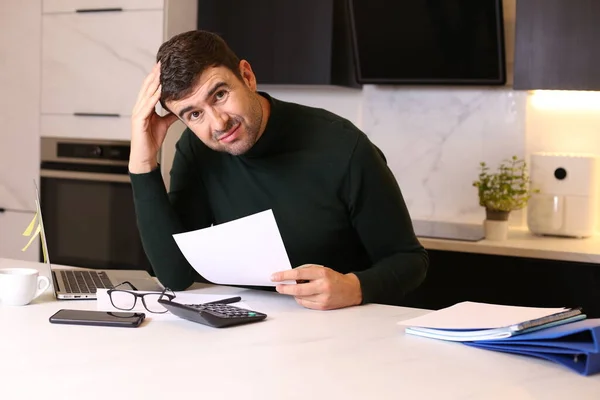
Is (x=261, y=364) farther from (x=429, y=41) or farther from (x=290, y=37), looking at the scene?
(x=290, y=37)

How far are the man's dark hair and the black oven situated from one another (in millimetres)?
1746

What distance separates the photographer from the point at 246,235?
162 centimetres

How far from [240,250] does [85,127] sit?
2.12 m

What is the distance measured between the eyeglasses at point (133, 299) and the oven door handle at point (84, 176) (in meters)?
1.83

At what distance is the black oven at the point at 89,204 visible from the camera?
3.54 meters

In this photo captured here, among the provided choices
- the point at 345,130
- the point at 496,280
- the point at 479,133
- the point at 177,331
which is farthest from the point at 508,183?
the point at 177,331

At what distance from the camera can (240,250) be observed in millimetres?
1647

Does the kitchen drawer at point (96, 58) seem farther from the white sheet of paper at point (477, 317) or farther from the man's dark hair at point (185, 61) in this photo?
the white sheet of paper at point (477, 317)

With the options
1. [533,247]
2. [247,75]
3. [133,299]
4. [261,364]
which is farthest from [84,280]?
[533,247]

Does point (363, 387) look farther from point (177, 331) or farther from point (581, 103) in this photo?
point (581, 103)

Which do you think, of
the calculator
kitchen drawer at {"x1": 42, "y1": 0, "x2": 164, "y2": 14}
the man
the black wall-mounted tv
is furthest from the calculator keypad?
kitchen drawer at {"x1": 42, "y1": 0, "x2": 164, "y2": 14}

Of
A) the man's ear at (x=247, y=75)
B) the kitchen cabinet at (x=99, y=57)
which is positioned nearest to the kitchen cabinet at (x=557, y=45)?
the man's ear at (x=247, y=75)

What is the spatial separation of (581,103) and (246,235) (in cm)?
197

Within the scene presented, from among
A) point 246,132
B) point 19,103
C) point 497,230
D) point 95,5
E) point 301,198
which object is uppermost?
point 95,5
